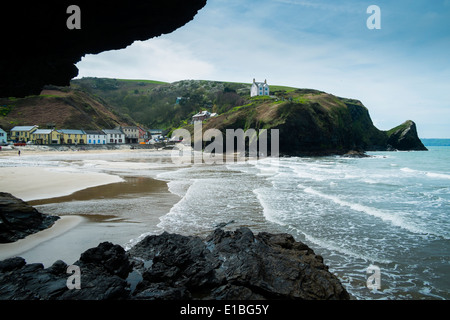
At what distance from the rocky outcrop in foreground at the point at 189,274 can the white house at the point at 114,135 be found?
9854cm

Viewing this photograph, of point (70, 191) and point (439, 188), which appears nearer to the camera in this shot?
point (70, 191)

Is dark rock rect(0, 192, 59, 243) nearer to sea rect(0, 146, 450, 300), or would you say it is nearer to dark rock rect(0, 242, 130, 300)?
sea rect(0, 146, 450, 300)

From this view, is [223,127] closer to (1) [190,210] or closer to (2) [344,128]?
(2) [344,128]

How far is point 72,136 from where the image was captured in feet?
281

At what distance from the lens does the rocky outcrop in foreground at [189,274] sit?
187 inches

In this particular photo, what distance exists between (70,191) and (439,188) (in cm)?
2639

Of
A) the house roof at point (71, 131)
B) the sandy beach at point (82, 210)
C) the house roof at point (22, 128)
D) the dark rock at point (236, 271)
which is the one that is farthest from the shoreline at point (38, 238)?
the house roof at point (22, 128)

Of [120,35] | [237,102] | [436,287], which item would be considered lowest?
[436,287]

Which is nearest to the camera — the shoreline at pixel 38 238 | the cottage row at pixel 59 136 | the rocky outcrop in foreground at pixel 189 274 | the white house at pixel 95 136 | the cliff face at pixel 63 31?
the rocky outcrop in foreground at pixel 189 274

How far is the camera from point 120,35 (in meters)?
8.32

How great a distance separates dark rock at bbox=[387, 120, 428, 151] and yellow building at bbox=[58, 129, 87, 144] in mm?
113825

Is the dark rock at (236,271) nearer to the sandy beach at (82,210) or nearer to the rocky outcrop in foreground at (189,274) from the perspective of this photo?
the rocky outcrop in foreground at (189,274)

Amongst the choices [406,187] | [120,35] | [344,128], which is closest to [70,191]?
[120,35]
